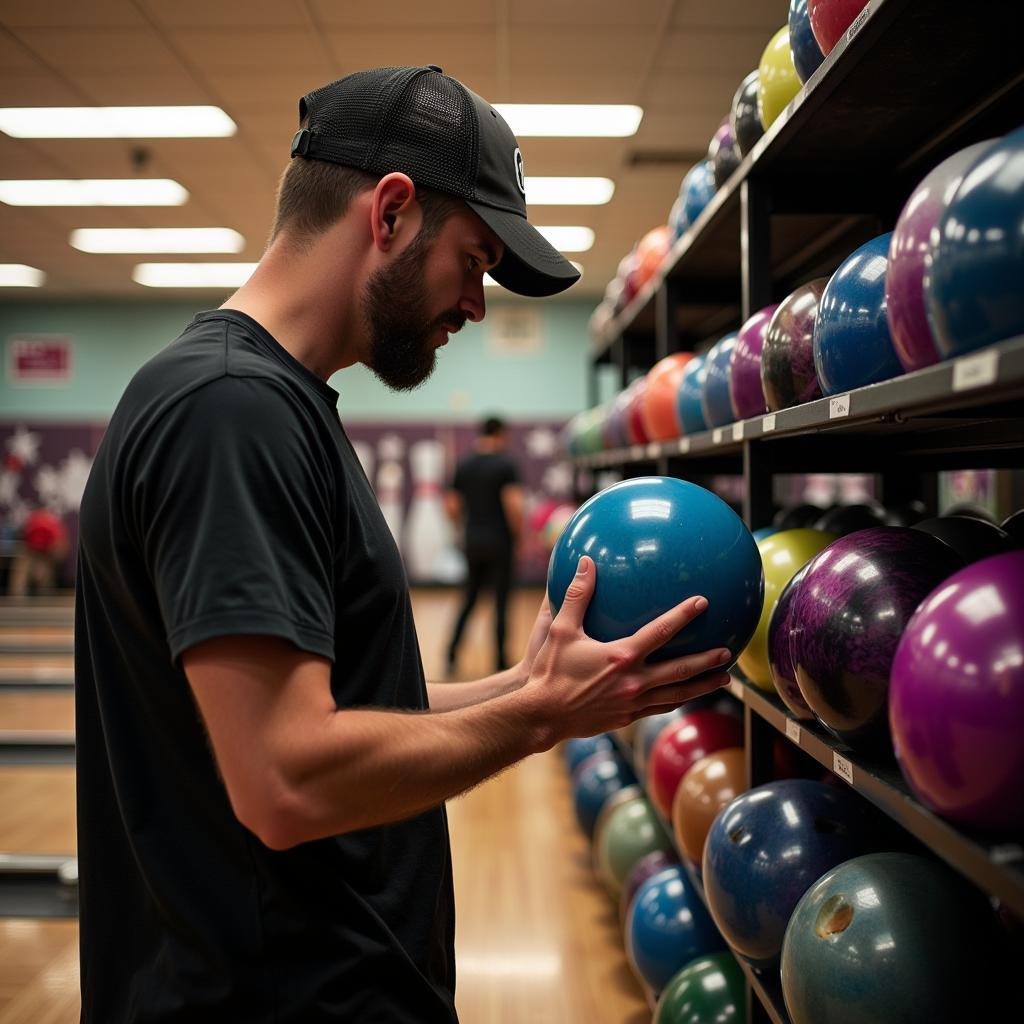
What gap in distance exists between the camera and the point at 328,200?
124 cm

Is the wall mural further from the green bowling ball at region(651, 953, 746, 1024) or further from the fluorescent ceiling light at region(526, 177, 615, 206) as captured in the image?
the green bowling ball at region(651, 953, 746, 1024)

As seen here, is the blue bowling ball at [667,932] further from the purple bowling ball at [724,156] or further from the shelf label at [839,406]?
the purple bowling ball at [724,156]

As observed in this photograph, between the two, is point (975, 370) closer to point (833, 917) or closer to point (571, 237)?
point (833, 917)

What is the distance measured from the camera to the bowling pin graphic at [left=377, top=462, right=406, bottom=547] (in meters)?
11.1

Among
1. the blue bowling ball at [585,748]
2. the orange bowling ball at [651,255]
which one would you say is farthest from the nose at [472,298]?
the blue bowling ball at [585,748]

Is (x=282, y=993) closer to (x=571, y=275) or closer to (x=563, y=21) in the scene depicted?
(x=571, y=275)

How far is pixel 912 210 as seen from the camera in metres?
1.19

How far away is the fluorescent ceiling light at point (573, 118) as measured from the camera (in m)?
5.81

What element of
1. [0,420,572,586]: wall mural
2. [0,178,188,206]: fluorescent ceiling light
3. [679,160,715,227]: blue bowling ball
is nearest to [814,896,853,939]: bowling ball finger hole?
[679,160,715,227]: blue bowling ball

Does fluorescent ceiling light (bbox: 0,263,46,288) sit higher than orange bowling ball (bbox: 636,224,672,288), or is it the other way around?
fluorescent ceiling light (bbox: 0,263,46,288)

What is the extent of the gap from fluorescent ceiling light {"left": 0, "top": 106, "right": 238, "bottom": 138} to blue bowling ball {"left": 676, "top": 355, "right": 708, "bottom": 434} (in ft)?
13.9

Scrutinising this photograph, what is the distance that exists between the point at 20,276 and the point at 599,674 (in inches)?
424

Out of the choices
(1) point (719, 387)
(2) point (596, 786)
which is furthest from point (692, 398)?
(2) point (596, 786)

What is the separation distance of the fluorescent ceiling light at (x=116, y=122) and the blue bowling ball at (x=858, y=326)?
519 centimetres
